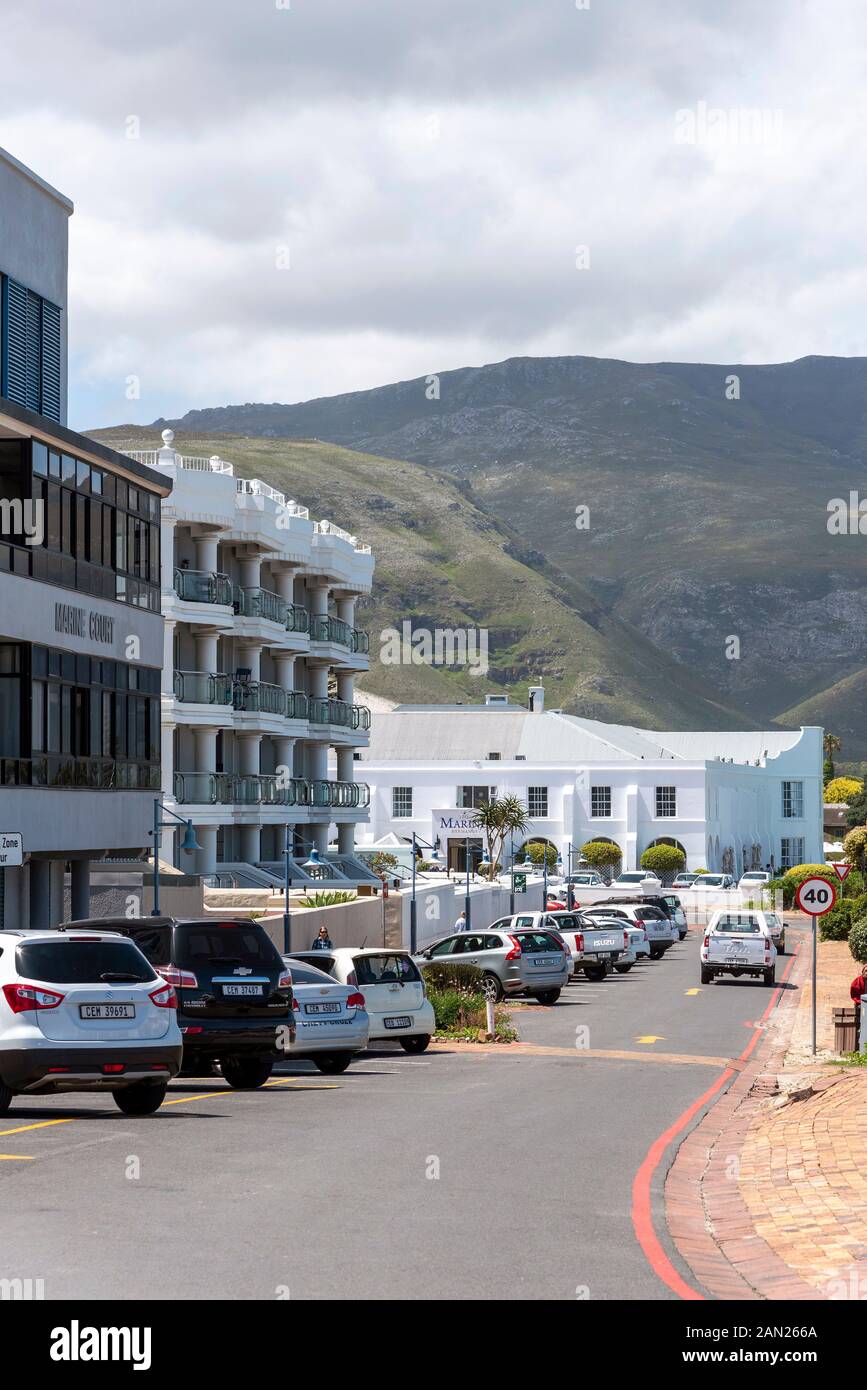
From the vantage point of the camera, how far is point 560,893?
77250 mm

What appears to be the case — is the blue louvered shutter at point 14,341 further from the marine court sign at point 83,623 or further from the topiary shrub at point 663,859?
the topiary shrub at point 663,859

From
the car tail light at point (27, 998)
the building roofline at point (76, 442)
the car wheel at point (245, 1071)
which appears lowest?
the car wheel at point (245, 1071)

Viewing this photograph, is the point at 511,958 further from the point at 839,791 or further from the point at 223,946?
the point at 839,791

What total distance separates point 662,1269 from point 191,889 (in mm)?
31128

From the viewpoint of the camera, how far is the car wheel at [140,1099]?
1648 cm

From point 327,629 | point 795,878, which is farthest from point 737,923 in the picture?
point 795,878

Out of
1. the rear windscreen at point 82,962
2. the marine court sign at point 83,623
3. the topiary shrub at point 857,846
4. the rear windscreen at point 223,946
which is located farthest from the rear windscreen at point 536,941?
the topiary shrub at point 857,846

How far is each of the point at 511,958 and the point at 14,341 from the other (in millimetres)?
15504

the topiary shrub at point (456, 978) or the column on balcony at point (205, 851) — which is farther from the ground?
the column on balcony at point (205, 851)

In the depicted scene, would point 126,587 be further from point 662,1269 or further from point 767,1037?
point 662,1269

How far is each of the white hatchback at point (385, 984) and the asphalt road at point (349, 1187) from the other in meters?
1.63

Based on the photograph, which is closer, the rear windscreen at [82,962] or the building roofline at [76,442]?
the rear windscreen at [82,962]

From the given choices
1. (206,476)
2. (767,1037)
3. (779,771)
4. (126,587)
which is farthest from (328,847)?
(779,771)

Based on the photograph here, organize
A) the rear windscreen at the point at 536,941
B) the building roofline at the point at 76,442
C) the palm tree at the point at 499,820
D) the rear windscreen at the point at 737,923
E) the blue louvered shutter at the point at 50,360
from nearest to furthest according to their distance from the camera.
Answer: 1. the building roofline at the point at 76,442
2. the blue louvered shutter at the point at 50,360
3. the rear windscreen at the point at 536,941
4. the rear windscreen at the point at 737,923
5. the palm tree at the point at 499,820
